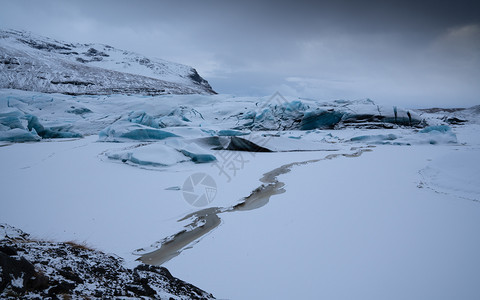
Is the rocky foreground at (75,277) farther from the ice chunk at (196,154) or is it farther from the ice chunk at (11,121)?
the ice chunk at (11,121)

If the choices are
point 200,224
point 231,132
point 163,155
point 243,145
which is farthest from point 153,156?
point 231,132

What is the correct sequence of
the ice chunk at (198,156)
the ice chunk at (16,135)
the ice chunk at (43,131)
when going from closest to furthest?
the ice chunk at (198,156) → the ice chunk at (16,135) → the ice chunk at (43,131)

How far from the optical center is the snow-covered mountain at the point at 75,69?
98.9 ft

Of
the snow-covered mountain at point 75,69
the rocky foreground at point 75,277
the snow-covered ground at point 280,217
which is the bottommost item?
the snow-covered ground at point 280,217

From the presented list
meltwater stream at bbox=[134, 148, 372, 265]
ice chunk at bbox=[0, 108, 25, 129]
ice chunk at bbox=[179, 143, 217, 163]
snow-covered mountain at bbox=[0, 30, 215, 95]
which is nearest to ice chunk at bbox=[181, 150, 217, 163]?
ice chunk at bbox=[179, 143, 217, 163]

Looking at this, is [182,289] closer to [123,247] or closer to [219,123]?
[123,247]

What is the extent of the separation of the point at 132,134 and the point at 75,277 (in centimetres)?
701

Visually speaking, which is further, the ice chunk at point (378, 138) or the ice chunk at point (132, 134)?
the ice chunk at point (378, 138)

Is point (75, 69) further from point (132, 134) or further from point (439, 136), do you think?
point (439, 136)

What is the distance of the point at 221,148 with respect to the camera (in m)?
6.56

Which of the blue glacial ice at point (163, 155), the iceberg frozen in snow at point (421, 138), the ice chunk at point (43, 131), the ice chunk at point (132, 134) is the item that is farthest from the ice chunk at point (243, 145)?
the ice chunk at point (43, 131)

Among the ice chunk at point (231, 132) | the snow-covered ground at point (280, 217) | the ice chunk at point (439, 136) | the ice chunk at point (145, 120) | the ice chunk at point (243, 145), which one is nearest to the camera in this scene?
the snow-covered ground at point (280, 217)

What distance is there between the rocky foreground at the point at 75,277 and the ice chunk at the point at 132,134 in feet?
20.1

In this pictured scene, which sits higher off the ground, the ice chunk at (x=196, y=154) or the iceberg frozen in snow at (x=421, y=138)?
the ice chunk at (x=196, y=154)
